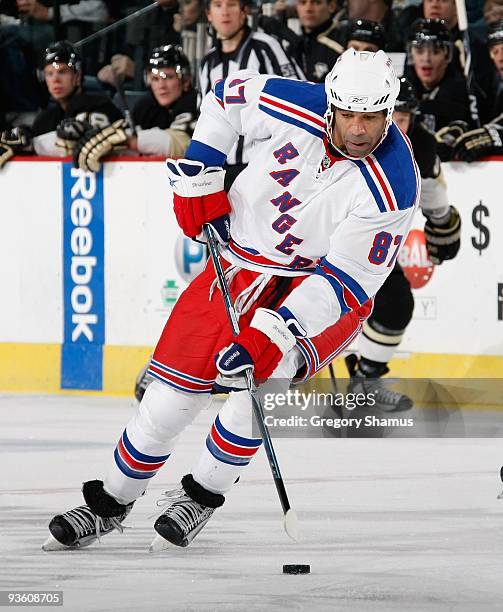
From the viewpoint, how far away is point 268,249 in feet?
12.5

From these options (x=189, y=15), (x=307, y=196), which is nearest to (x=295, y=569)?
(x=307, y=196)

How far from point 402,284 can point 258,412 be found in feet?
8.42

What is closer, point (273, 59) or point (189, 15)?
point (273, 59)

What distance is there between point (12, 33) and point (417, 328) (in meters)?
2.92

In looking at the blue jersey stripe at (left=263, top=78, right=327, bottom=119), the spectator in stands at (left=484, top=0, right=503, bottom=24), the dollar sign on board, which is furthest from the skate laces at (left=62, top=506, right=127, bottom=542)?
the spectator in stands at (left=484, top=0, right=503, bottom=24)

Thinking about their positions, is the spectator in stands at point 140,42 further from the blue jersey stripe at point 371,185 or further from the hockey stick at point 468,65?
the blue jersey stripe at point 371,185

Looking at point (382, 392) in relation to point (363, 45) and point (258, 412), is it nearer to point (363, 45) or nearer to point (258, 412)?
point (363, 45)

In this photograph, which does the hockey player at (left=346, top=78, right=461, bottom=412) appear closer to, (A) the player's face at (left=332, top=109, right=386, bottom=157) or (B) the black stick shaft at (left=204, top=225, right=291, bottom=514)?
(B) the black stick shaft at (left=204, top=225, right=291, bottom=514)

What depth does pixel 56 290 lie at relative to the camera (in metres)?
6.77

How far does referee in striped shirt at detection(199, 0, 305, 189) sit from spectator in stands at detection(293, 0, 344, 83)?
10.8 inches

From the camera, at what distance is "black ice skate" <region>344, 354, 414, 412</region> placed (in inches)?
243

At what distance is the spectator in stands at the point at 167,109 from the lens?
6578 millimetres

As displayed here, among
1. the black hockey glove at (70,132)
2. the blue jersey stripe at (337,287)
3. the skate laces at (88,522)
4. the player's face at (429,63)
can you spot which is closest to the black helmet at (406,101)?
the player's face at (429,63)

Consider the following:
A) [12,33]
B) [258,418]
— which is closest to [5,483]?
[258,418]
